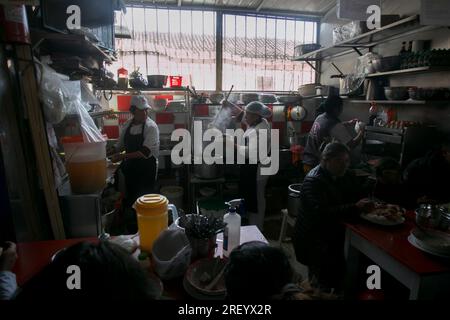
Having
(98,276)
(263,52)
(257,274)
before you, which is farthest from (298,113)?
(98,276)

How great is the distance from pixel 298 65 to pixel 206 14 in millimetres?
1782

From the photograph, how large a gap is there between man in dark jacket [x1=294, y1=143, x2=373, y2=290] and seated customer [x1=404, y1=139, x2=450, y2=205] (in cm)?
81

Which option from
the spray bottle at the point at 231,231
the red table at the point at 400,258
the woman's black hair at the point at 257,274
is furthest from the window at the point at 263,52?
the woman's black hair at the point at 257,274

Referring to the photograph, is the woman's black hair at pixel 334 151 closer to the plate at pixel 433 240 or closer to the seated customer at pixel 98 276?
the plate at pixel 433 240

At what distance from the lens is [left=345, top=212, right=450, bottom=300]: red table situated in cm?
134

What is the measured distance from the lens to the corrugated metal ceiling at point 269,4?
4.17 meters

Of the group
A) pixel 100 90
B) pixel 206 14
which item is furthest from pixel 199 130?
Answer: pixel 206 14

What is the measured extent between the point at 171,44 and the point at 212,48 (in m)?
0.65

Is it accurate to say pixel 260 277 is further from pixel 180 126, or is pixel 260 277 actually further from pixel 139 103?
pixel 180 126

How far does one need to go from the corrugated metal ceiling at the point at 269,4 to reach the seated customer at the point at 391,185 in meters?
3.08

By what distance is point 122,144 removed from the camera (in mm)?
3266

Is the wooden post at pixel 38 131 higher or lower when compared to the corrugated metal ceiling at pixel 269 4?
lower

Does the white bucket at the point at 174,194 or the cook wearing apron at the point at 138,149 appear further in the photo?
the white bucket at the point at 174,194

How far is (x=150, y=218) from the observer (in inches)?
56.4
